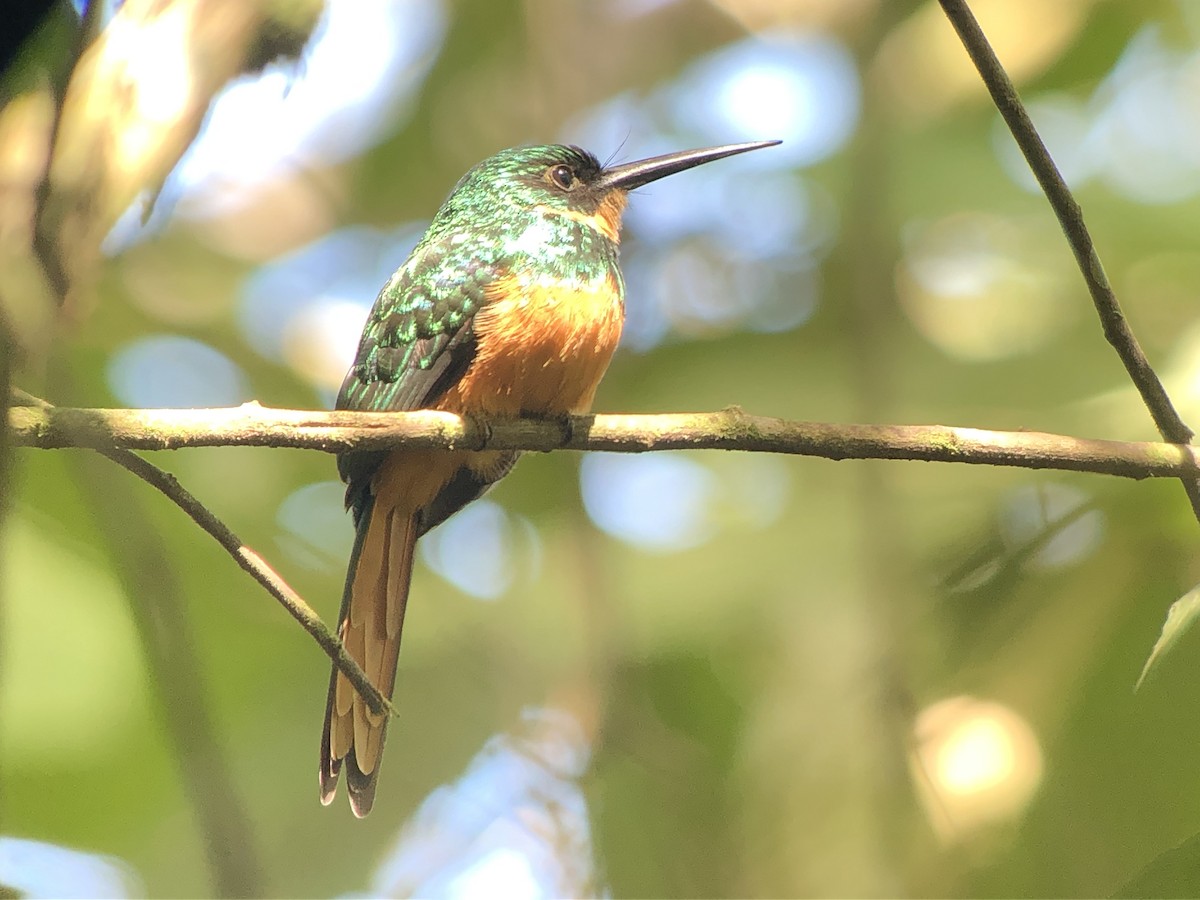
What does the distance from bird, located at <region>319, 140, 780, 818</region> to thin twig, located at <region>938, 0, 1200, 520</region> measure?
1.76 feet

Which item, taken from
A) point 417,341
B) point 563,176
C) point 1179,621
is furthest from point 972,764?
point 563,176

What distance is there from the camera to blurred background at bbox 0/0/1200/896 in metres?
1.79

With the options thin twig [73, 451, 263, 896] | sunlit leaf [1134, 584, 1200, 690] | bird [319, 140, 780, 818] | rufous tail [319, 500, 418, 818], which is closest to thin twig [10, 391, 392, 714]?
thin twig [73, 451, 263, 896]

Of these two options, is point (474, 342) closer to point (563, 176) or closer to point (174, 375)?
point (563, 176)

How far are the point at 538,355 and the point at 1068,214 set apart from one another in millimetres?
896

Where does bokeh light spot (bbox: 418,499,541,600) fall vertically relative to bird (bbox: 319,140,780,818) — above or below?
above

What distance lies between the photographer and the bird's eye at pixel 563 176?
8.30ft

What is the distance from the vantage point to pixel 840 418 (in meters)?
2.99

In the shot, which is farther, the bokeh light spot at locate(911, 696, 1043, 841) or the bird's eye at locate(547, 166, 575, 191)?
the bird's eye at locate(547, 166, 575, 191)

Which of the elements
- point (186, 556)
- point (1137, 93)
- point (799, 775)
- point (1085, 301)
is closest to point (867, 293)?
point (1085, 301)

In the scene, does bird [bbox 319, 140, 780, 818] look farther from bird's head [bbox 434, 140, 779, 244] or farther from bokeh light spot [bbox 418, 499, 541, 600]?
bokeh light spot [bbox 418, 499, 541, 600]

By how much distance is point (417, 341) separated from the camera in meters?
2.21

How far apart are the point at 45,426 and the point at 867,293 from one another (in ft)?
7.80

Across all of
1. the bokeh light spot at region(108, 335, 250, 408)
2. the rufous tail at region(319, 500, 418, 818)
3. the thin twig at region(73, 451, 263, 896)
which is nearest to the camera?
the thin twig at region(73, 451, 263, 896)
